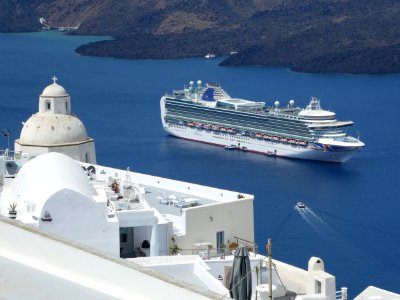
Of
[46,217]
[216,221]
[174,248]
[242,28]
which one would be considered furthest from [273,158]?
[242,28]

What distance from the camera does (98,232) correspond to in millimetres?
8102

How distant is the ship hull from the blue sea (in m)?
0.33

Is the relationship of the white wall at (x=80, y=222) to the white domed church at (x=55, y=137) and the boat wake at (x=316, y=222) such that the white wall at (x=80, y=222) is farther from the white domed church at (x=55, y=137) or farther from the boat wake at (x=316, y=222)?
the boat wake at (x=316, y=222)

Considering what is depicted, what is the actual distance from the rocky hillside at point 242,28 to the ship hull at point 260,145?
938 inches

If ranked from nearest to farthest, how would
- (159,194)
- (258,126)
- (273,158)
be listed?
(159,194), (273,158), (258,126)

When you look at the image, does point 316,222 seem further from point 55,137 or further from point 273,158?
point 273,158

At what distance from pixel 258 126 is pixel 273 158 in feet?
8.72

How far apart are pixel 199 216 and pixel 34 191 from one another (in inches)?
51.4

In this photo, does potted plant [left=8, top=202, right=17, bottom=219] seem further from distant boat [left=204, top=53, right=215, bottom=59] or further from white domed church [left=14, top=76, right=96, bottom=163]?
distant boat [left=204, top=53, right=215, bottom=59]

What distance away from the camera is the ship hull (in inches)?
1256

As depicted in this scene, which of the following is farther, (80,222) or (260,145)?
(260,145)

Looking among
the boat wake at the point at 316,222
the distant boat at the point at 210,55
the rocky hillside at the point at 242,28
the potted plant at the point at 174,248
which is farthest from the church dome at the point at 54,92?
the distant boat at the point at 210,55

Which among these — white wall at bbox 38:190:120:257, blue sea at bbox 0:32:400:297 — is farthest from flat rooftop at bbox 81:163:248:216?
blue sea at bbox 0:32:400:297

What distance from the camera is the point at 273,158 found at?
32469 mm
